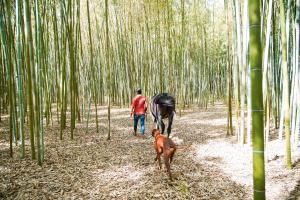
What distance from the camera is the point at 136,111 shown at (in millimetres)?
6246

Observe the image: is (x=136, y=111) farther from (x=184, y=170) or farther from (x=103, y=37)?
(x=103, y=37)

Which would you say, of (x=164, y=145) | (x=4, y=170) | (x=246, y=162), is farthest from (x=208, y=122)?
(x=4, y=170)

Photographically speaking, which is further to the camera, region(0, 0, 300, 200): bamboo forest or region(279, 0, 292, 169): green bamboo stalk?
region(279, 0, 292, 169): green bamboo stalk

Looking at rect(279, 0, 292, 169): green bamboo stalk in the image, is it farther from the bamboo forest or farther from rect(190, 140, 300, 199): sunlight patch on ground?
rect(190, 140, 300, 199): sunlight patch on ground

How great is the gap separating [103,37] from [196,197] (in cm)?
1019

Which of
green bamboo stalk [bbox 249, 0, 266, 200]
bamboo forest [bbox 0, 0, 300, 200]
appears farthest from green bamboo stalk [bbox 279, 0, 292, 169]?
green bamboo stalk [bbox 249, 0, 266, 200]

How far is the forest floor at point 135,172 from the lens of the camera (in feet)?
10.5

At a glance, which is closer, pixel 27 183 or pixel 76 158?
pixel 27 183

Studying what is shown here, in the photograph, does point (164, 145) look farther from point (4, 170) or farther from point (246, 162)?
point (4, 170)

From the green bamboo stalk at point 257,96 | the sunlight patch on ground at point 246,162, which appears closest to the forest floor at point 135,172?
the sunlight patch on ground at point 246,162

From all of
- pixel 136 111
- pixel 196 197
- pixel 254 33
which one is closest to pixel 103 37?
pixel 136 111

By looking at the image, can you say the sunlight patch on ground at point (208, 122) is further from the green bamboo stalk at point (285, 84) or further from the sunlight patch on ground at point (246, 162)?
the green bamboo stalk at point (285, 84)

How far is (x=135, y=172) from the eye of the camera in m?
3.92

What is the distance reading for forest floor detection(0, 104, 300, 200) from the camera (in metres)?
3.20
